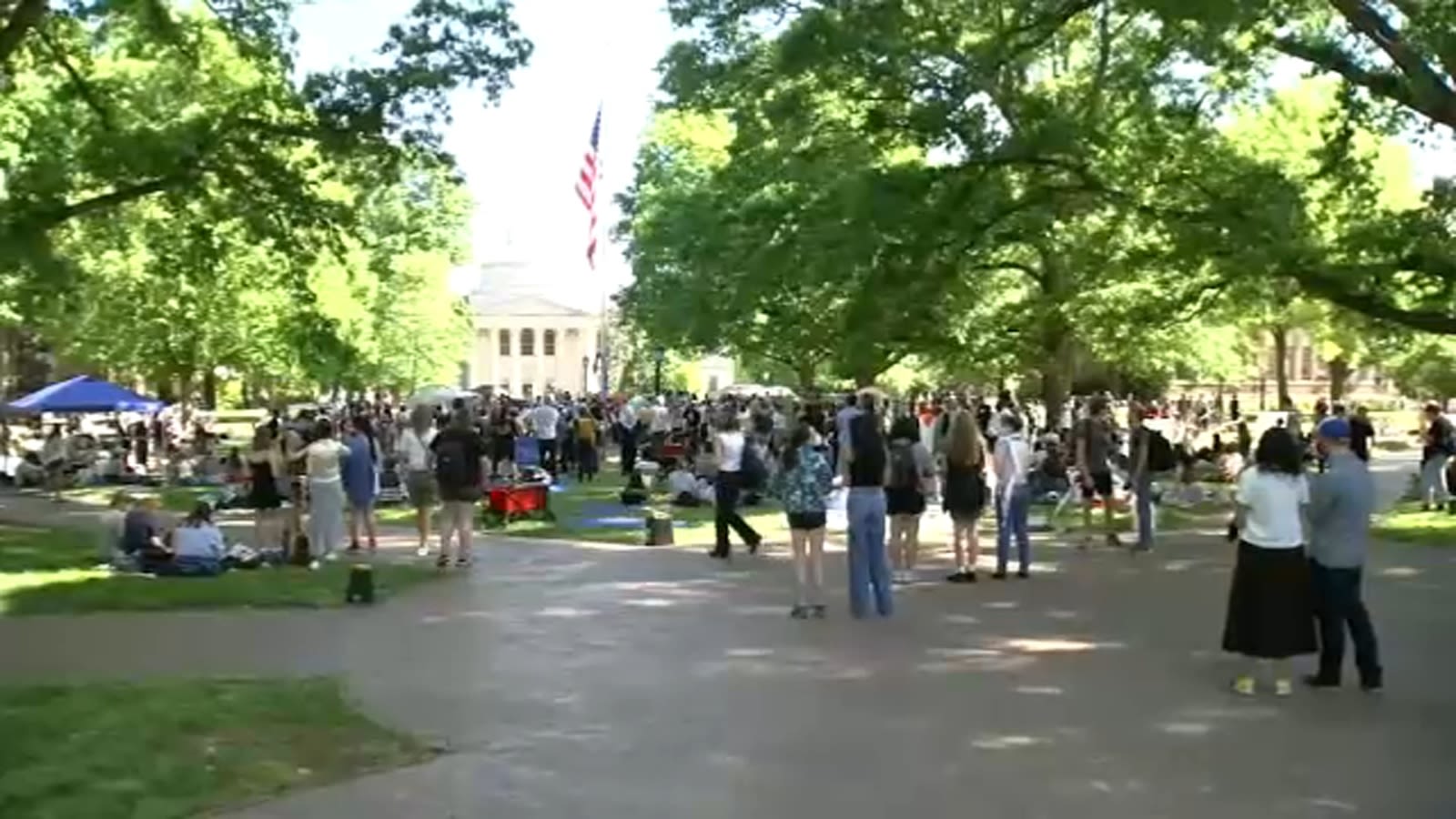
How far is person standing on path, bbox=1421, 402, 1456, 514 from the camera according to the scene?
2616 centimetres

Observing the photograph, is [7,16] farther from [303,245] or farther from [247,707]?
[247,707]

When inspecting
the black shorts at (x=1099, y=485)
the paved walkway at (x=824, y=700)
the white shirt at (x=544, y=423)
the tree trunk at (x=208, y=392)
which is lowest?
the paved walkway at (x=824, y=700)

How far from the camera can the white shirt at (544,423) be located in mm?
34062

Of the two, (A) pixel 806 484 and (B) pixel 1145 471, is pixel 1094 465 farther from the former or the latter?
(A) pixel 806 484

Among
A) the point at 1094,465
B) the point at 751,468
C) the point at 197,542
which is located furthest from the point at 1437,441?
the point at 197,542

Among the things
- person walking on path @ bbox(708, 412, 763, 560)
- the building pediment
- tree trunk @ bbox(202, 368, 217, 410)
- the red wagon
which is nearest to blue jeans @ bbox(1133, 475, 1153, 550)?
person walking on path @ bbox(708, 412, 763, 560)

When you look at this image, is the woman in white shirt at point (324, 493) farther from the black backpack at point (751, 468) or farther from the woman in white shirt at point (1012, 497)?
the woman in white shirt at point (1012, 497)

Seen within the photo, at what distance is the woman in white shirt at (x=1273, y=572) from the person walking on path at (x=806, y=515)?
4.11 metres

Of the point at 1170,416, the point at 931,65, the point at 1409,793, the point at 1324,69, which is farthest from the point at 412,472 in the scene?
the point at 1170,416

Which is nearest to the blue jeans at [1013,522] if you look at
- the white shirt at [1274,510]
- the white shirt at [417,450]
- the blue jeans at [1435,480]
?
the white shirt at [1274,510]

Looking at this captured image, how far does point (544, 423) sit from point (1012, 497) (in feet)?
62.7

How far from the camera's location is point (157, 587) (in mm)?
15367

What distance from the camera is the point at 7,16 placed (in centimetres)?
1877

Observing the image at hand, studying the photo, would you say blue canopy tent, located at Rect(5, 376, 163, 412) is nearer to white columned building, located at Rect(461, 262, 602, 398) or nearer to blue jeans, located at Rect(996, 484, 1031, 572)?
blue jeans, located at Rect(996, 484, 1031, 572)
